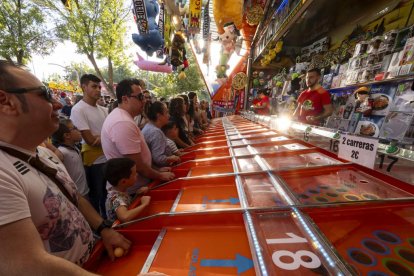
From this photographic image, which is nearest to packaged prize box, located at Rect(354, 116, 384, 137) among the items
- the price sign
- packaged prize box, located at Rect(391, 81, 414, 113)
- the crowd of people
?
packaged prize box, located at Rect(391, 81, 414, 113)

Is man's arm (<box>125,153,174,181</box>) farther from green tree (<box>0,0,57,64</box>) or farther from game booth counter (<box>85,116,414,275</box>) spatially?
green tree (<box>0,0,57,64</box>)

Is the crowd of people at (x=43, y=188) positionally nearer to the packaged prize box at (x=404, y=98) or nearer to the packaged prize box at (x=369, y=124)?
the packaged prize box at (x=369, y=124)

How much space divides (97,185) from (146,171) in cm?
111

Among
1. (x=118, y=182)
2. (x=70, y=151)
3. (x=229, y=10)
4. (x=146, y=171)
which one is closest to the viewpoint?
(x=118, y=182)

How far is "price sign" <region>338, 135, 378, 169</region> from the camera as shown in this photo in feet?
4.09

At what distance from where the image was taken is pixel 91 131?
251 cm

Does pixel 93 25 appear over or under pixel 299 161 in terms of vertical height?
over

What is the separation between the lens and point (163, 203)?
60.4 inches

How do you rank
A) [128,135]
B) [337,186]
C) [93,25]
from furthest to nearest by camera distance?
[93,25] < [128,135] < [337,186]

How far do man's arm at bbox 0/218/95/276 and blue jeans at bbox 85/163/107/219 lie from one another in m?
1.89

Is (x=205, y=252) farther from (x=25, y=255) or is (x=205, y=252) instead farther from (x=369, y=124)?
(x=369, y=124)

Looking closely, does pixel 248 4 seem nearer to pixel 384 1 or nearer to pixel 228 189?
pixel 384 1

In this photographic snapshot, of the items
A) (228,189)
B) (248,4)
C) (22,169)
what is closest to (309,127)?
(228,189)

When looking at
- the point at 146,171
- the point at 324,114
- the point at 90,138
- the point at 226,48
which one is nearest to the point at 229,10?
the point at 324,114
